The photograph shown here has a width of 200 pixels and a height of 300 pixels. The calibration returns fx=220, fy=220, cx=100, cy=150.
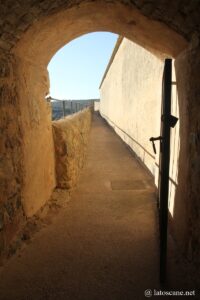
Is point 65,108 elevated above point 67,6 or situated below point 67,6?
below

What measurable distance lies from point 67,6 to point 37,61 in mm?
1299

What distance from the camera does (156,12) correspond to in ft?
6.84

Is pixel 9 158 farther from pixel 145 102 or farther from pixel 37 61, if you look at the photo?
pixel 145 102

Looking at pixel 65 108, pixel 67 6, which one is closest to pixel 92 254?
pixel 67 6

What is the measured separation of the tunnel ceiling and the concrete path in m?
2.42

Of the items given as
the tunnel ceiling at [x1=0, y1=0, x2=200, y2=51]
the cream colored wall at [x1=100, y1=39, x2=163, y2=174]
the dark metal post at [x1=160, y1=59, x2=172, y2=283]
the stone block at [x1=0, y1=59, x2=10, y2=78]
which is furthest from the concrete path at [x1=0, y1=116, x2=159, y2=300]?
the tunnel ceiling at [x1=0, y1=0, x2=200, y2=51]

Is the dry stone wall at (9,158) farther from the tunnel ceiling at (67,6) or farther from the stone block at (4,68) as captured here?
the tunnel ceiling at (67,6)

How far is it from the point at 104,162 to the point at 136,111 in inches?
83.6

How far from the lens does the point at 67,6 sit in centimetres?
229

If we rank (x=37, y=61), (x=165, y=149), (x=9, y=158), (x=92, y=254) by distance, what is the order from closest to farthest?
(x=165, y=149), (x=9, y=158), (x=92, y=254), (x=37, y=61)

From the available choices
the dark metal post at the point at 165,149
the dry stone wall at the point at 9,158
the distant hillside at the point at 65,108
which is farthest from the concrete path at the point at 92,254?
the distant hillside at the point at 65,108

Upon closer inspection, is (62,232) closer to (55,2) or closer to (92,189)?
(92,189)

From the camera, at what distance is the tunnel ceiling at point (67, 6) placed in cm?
192

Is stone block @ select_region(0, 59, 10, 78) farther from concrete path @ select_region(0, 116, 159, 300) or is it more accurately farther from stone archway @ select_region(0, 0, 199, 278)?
concrete path @ select_region(0, 116, 159, 300)
